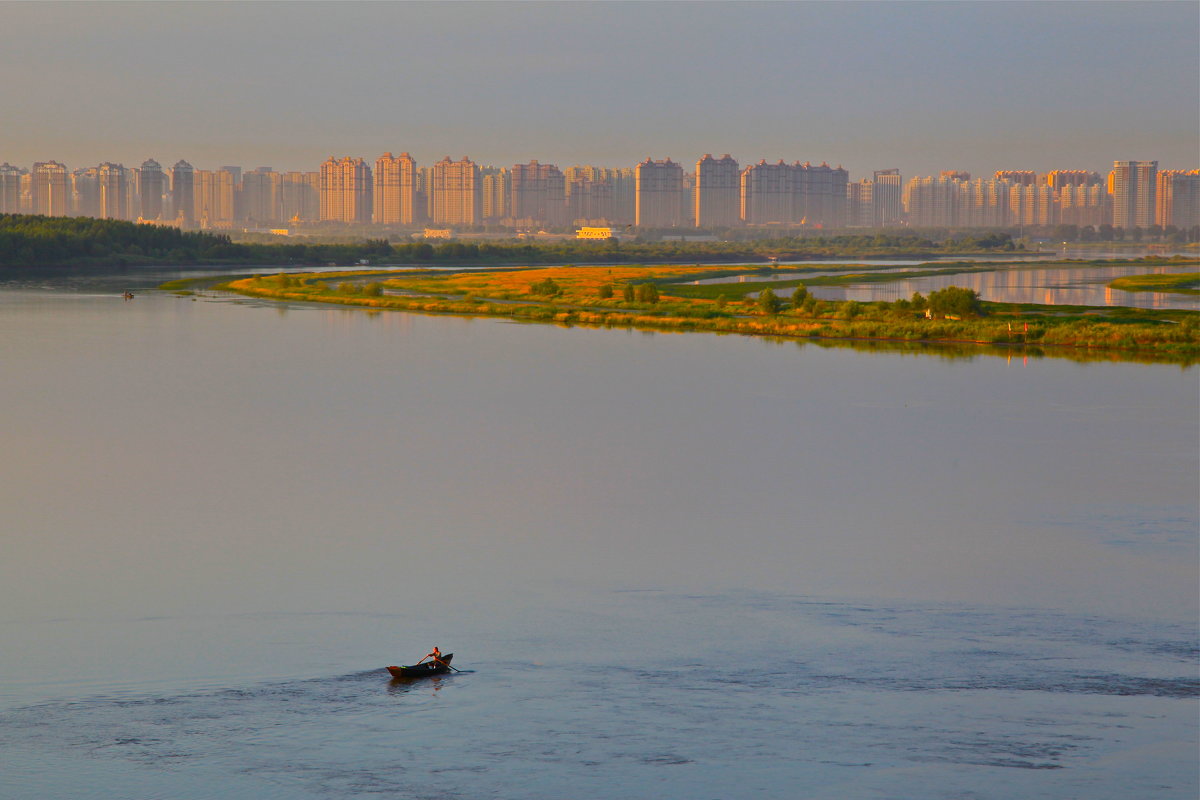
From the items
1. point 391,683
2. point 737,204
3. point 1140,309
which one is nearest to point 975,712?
point 391,683

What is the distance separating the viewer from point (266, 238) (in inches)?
3976

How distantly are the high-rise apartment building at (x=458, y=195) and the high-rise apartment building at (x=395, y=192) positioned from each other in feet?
7.60

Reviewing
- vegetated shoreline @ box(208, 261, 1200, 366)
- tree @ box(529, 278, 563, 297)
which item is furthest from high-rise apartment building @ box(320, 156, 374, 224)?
tree @ box(529, 278, 563, 297)

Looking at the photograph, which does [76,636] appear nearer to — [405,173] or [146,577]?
[146,577]

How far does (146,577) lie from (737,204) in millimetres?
123229

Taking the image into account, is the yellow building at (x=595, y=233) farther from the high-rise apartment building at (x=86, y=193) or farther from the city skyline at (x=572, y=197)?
the high-rise apartment building at (x=86, y=193)

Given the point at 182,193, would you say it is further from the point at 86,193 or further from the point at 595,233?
the point at 595,233

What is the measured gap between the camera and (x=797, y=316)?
1240 inches

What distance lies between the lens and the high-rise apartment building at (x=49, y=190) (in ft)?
375

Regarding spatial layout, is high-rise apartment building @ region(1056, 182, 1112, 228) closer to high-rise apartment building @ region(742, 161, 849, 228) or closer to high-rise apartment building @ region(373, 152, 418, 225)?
high-rise apartment building @ region(742, 161, 849, 228)

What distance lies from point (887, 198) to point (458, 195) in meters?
44.9

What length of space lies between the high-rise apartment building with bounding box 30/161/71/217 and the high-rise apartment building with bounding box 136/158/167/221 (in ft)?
20.1

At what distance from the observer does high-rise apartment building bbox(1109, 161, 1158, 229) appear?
414 feet

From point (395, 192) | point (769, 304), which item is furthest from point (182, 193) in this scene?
point (769, 304)
